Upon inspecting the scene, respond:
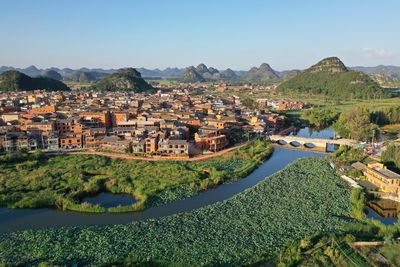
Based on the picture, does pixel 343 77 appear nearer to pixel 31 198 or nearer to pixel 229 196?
pixel 229 196

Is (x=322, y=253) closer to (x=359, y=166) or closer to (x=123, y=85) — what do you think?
(x=359, y=166)

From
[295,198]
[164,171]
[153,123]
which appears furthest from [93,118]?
[295,198]

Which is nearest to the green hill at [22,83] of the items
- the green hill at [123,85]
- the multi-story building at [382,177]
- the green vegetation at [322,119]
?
the green hill at [123,85]

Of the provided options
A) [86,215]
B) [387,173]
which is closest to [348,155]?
[387,173]

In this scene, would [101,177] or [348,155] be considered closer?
[101,177]

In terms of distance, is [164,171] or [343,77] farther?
[343,77]
